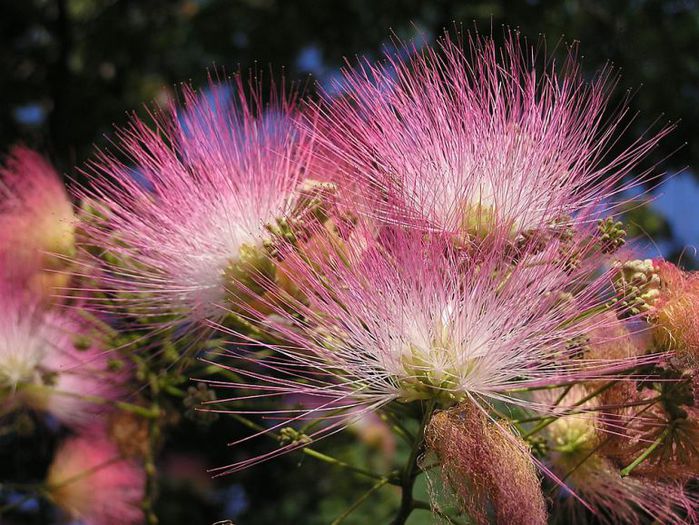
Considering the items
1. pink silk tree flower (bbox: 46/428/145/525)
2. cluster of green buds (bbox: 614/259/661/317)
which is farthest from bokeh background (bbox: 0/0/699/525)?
cluster of green buds (bbox: 614/259/661/317)

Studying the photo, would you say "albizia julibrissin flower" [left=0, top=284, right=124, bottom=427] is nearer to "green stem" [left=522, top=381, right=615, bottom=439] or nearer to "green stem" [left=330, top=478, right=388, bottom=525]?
"green stem" [left=330, top=478, right=388, bottom=525]

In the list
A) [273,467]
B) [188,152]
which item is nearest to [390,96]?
[188,152]

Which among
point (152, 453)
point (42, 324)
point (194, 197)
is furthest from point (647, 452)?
point (42, 324)

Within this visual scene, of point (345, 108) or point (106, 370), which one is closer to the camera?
point (345, 108)

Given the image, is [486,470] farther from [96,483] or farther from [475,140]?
[96,483]

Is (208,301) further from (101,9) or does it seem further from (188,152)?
(101,9)
